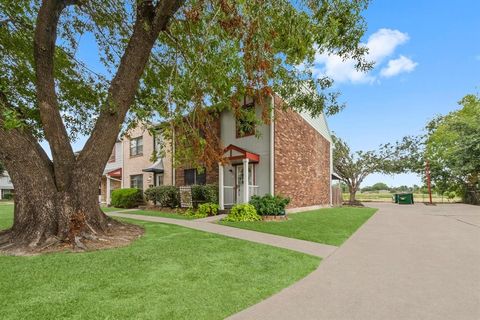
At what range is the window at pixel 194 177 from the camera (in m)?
17.3

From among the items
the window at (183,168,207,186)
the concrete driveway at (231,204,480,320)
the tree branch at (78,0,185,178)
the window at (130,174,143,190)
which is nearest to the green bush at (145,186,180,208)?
the window at (183,168,207,186)

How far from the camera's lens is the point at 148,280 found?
454cm

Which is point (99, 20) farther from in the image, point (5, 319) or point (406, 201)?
point (406, 201)

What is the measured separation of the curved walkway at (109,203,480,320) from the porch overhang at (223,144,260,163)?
681cm

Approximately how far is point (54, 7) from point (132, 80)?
2.22 metres

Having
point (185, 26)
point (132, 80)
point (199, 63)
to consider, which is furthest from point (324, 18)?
point (132, 80)

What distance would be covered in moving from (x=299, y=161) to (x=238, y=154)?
3943 mm

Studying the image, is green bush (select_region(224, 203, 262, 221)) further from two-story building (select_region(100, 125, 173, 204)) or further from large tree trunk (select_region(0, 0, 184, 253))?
two-story building (select_region(100, 125, 173, 204))

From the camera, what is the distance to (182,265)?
211 inches

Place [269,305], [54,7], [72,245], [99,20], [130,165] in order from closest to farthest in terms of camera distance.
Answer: [269,305] → [72,245] → [54,7] → [99,20] → [130,165]

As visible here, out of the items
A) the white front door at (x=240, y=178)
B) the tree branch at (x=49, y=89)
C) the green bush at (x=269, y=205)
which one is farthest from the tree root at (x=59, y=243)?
the white front door at (x=240, y=178)

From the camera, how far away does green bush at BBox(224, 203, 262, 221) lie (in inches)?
456

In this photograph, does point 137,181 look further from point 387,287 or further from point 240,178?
point 387,287

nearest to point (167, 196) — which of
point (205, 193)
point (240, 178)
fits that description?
point (205, 193)
